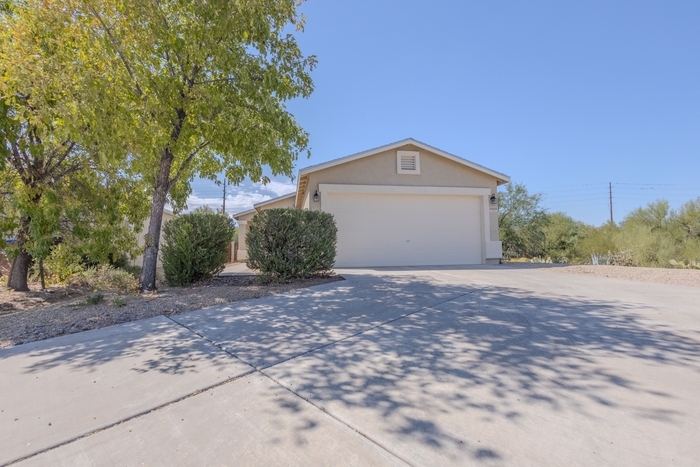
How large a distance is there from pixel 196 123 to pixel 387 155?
6813 millimetres

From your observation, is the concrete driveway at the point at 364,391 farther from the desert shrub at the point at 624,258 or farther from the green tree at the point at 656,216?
the green tree at the point at 656,216

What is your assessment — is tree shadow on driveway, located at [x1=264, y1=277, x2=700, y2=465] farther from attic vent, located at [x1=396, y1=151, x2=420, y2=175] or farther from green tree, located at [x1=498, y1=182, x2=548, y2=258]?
green tree, located at [x1=498, y1=182, x2=548, y2=258]

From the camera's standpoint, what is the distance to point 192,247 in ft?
23.8

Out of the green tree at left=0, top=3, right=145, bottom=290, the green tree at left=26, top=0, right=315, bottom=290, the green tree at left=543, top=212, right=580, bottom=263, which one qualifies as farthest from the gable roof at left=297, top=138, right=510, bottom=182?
the green tree at left=543, top=212, right=580, bottom=263

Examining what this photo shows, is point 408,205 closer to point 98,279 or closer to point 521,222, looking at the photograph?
point 98,279

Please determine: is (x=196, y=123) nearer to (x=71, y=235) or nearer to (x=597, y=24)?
(x=71, y=235)

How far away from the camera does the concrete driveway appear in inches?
70.4

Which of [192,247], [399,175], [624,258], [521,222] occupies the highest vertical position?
[399,175]

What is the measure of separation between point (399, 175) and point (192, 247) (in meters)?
7.16

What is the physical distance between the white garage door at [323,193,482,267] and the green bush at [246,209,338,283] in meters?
3.68

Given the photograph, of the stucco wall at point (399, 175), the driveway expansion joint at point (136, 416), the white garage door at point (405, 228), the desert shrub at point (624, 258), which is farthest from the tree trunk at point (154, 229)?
the desert shrub at point (624, 258)

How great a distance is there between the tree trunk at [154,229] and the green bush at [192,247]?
27.8 inches

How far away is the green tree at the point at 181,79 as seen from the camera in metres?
5.11

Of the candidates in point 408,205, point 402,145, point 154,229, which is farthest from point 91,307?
point 402,145
